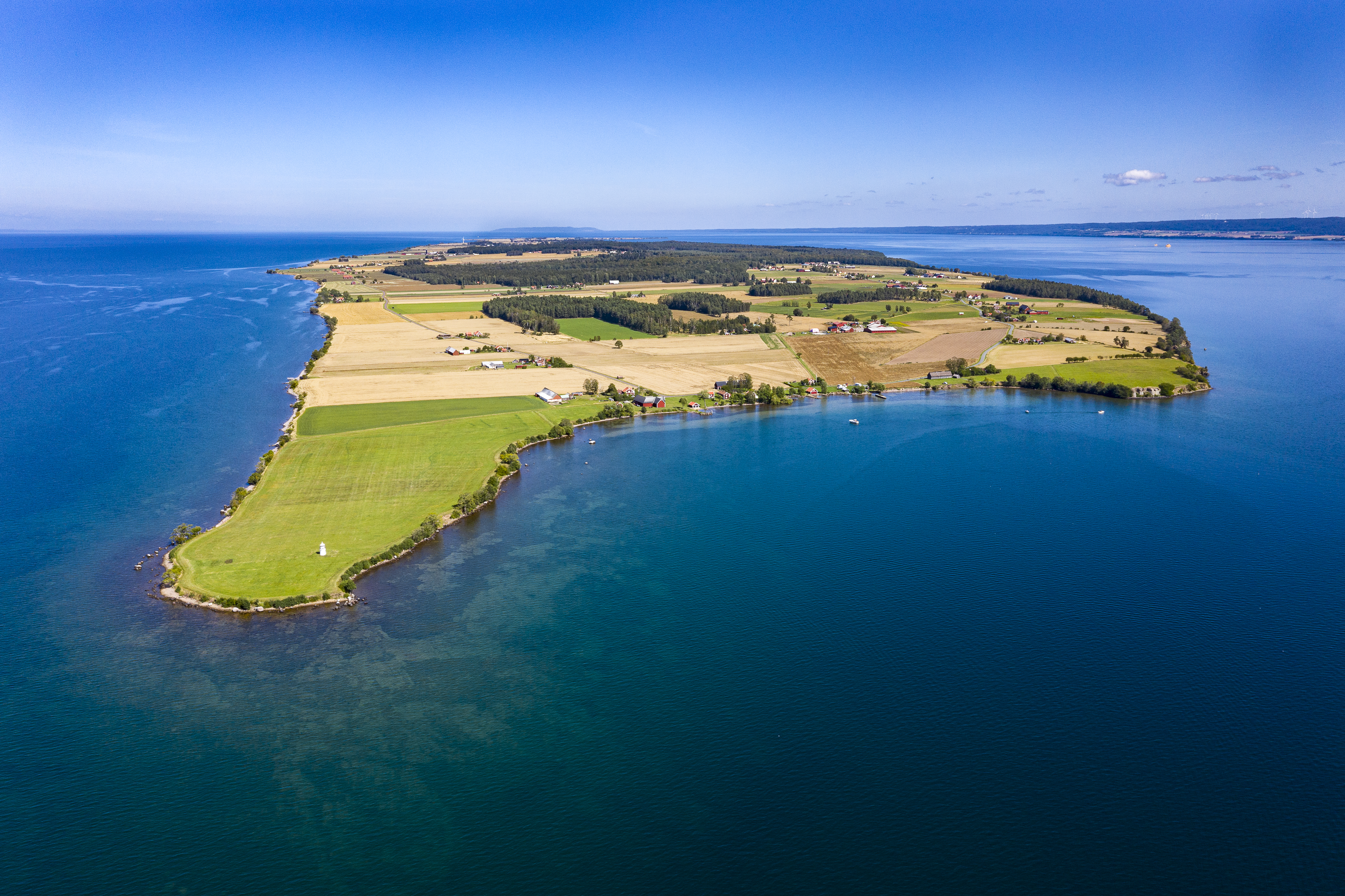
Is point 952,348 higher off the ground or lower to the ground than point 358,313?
lower

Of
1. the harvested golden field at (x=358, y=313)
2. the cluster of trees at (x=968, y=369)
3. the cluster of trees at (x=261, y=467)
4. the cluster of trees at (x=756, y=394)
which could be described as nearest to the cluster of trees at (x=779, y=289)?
the cluster of trees at (x=968, y=369)

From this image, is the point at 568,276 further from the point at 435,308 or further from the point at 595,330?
the point at 595,330

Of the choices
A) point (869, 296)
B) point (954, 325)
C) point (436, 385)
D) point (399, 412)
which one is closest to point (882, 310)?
point (954, 325)

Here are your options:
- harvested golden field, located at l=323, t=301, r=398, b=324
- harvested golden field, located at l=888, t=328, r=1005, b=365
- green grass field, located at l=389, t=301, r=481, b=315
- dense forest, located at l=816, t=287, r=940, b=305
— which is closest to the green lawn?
dense forest, located at l=816, t=287, r=940, b=305

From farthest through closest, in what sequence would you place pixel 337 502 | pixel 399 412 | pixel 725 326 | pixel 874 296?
1. pixel 874 296
2. pixel 725 326
3. pixel 399 412
4. pixel 337 502

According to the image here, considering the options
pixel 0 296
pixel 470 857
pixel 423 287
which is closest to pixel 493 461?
pixel 470 857

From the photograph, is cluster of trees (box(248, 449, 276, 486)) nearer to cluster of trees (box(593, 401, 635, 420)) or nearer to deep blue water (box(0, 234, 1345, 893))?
deep blue water (box(0, 234, 1345, 893))

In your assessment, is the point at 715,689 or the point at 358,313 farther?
the point at 358,313

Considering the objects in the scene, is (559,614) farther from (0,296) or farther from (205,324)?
(0,296)
